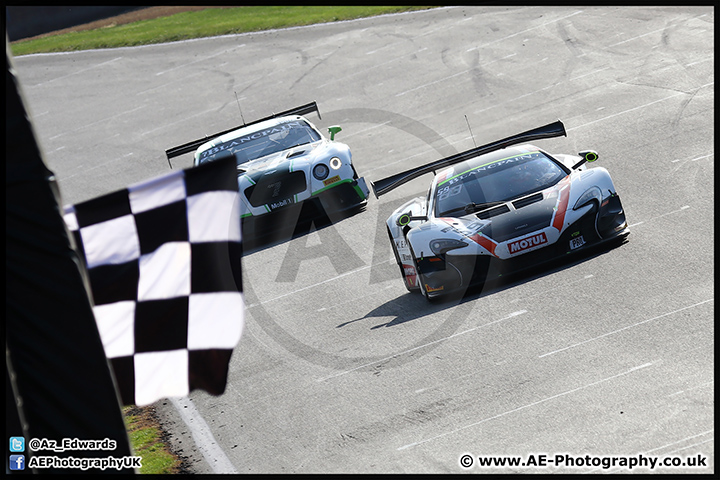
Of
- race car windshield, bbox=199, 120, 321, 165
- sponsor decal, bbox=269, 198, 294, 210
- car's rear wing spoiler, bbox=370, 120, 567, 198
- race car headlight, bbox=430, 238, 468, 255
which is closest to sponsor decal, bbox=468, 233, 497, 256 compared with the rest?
race car headlight, bbox=430, 238, 468, 255

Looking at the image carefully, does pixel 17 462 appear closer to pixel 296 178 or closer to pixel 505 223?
pixel 505 223

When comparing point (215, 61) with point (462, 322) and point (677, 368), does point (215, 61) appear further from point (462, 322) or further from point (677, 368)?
point (677, 368)

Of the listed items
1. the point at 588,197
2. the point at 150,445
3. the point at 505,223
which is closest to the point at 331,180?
the point at 505,223

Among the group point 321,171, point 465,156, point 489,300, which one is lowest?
point 489,300

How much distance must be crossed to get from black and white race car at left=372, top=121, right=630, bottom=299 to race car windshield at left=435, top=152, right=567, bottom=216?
0.01m

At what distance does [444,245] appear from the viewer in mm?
8664

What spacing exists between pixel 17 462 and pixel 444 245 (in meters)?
5.94

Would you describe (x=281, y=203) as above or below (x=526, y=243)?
below

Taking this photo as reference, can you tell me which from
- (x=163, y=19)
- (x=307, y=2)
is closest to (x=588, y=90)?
(x=307, y=2)

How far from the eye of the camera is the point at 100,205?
345 centimetres

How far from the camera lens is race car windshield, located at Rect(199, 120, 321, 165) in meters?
13.7

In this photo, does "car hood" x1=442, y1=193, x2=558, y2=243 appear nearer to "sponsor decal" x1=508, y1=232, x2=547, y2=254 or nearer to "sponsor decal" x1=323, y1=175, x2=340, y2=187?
"sponsor decal" x1=508, y1=232, x2=547, y2=254

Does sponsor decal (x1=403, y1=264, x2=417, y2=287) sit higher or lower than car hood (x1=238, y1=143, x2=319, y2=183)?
lower

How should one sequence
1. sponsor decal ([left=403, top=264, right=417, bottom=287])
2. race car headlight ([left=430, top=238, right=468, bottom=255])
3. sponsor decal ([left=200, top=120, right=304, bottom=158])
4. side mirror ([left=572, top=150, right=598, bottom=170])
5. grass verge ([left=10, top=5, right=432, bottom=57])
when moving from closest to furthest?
race car headlight ([left=430, top=238, right=468, bottom=255])
sponsor decal ([left=403, top=264, right=417, bottom=287])
side mirror ([left=572, top=150, right=598, bottom=170])
sponsor decal ([left=200, top=120, right=304, bottom=158])
grass verge ([left=10, top=5, right=432, bottom=57])
